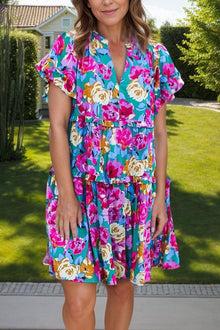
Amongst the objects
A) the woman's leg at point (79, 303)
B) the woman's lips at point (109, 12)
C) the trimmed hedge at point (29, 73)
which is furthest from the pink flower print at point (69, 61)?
the trimmed hedge at point (29, 73)

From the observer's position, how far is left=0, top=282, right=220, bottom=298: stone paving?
133 inches

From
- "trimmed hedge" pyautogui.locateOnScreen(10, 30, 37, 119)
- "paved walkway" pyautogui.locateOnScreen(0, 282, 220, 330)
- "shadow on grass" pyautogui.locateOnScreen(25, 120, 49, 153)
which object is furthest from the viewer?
"trimmed hedge" pyautogui.locateOnScreen(10, 30, 37, 119)

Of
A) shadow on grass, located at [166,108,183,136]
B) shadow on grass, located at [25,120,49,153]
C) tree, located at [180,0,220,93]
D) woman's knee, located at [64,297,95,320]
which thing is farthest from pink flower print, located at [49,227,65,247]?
tree, located at [180,0,220,93]

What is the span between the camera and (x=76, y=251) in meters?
2.04

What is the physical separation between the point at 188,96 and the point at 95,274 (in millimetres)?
20257

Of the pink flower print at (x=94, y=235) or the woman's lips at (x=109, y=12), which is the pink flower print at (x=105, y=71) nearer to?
the woman's lips at (x=109, y=12)

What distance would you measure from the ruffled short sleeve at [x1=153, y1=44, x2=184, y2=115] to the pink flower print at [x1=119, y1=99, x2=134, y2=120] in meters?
0.18

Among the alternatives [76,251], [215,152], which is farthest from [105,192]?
[215,152]

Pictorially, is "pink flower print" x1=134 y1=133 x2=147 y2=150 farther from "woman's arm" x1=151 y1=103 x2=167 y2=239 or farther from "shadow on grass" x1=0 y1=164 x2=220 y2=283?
"shadow on grass" x1=0 y1=164 x2=220 y2=283

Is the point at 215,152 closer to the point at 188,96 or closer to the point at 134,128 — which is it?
the point at 134,128

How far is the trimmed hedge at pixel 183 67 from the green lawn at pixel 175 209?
10.3m

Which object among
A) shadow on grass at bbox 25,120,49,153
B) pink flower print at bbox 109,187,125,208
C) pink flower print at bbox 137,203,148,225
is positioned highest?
pink flower print at bbox 109,187,125,208

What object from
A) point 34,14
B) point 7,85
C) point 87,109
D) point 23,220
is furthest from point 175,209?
point 34,14

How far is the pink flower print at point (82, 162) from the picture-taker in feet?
6.83
